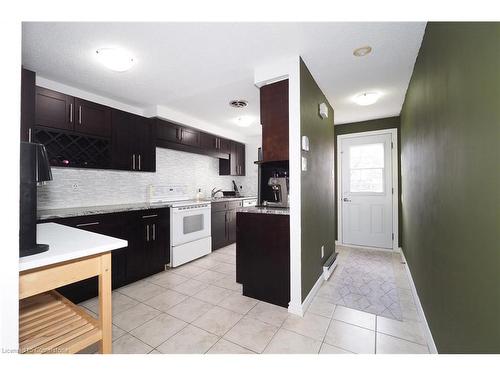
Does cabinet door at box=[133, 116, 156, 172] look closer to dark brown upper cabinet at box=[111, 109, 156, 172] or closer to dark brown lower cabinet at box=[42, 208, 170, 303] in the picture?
dark brown upper cabinet at box=[111, 109, 156, 172]

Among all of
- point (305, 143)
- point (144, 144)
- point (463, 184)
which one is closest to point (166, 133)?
point (144, 144)

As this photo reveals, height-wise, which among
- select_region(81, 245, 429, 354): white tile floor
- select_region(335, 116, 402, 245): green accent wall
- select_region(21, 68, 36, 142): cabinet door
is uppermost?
select_region(335, 116, 402, 245): green accent wall

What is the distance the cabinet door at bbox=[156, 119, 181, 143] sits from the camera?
3.41m

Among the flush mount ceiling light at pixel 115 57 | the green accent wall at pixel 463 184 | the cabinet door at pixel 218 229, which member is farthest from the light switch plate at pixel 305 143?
the cabinet door at pixel 218 229

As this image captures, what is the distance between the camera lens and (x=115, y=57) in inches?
77.0

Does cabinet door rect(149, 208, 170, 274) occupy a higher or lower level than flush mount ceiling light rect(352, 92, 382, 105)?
lower

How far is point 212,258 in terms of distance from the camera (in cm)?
363

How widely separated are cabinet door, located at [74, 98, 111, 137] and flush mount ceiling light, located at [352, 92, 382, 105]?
3.37 metres

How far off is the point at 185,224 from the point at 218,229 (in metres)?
0.85

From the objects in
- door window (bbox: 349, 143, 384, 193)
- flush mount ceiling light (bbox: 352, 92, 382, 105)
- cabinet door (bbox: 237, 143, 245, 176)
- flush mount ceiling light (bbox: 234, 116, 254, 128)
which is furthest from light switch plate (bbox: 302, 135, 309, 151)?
cabinet door (bbox: 237, 143, 245, 176)

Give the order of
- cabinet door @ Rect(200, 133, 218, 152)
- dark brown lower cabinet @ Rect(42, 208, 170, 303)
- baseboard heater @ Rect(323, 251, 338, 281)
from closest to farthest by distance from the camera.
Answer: dark brown lower cabinet @ Rect(42, 208, 170, 303) < baseboard heater @ Rect(323, 251, 338, 281) < cabinet door @ Rect(200, 133, 218, 152)

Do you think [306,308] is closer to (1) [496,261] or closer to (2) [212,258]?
(1) [496,261]
